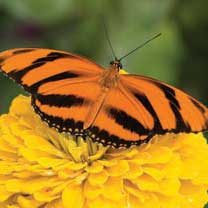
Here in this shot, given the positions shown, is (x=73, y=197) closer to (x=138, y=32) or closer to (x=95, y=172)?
(x=95, y=172)

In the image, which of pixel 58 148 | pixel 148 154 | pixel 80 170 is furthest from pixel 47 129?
pixel 148 154

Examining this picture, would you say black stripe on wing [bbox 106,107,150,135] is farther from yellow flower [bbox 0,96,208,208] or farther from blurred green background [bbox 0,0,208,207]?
blurred green background [bbox 0,0,208,207]

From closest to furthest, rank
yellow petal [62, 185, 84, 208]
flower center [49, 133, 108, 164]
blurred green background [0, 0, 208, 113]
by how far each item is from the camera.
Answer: yellow petal [62, 185, 84, 208], flower center [49, 133, 108, 164], blurred green background [0, 0, 208, 113]

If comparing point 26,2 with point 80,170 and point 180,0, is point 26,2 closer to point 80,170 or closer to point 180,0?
point 180,0

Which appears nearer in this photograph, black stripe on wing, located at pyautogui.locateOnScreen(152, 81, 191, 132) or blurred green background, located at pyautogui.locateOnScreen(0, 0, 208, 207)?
black stripe on wing, located at pyautogui.locateOnScreen(152, 81, 191, 132)

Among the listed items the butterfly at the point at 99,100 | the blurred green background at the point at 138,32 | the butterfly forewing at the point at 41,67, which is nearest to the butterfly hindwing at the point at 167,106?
the butterfly at the point at 99,100

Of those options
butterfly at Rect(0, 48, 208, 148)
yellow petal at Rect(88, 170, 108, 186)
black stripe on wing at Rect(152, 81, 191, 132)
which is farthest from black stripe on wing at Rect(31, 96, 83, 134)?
black stripe on wing at Rect(152, 81, 191, 132)

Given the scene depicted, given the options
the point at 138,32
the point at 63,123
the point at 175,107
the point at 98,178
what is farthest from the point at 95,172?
the point at 138,32
